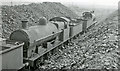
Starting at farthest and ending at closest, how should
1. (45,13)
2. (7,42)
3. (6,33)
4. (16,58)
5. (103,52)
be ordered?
(45,13)
(6,33)
(103,52)
(7,42)
(16,58)

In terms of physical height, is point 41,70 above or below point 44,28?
below

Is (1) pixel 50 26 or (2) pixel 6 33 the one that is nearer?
(1) pixel 50 26

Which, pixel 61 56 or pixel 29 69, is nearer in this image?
pixel 29 69

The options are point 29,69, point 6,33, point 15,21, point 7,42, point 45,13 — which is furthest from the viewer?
point 45,13

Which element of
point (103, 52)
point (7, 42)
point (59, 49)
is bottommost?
point (59, 49)

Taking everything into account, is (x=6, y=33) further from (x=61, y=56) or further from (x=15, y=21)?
(x=61, y=56)

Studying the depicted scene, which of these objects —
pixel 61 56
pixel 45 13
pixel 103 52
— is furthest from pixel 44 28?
pixel 45 13

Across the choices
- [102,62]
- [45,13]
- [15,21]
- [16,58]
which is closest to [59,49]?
[102,62]

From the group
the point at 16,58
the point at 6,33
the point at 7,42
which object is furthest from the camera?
the point at 6,33

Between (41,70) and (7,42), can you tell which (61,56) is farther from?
(7,42)
